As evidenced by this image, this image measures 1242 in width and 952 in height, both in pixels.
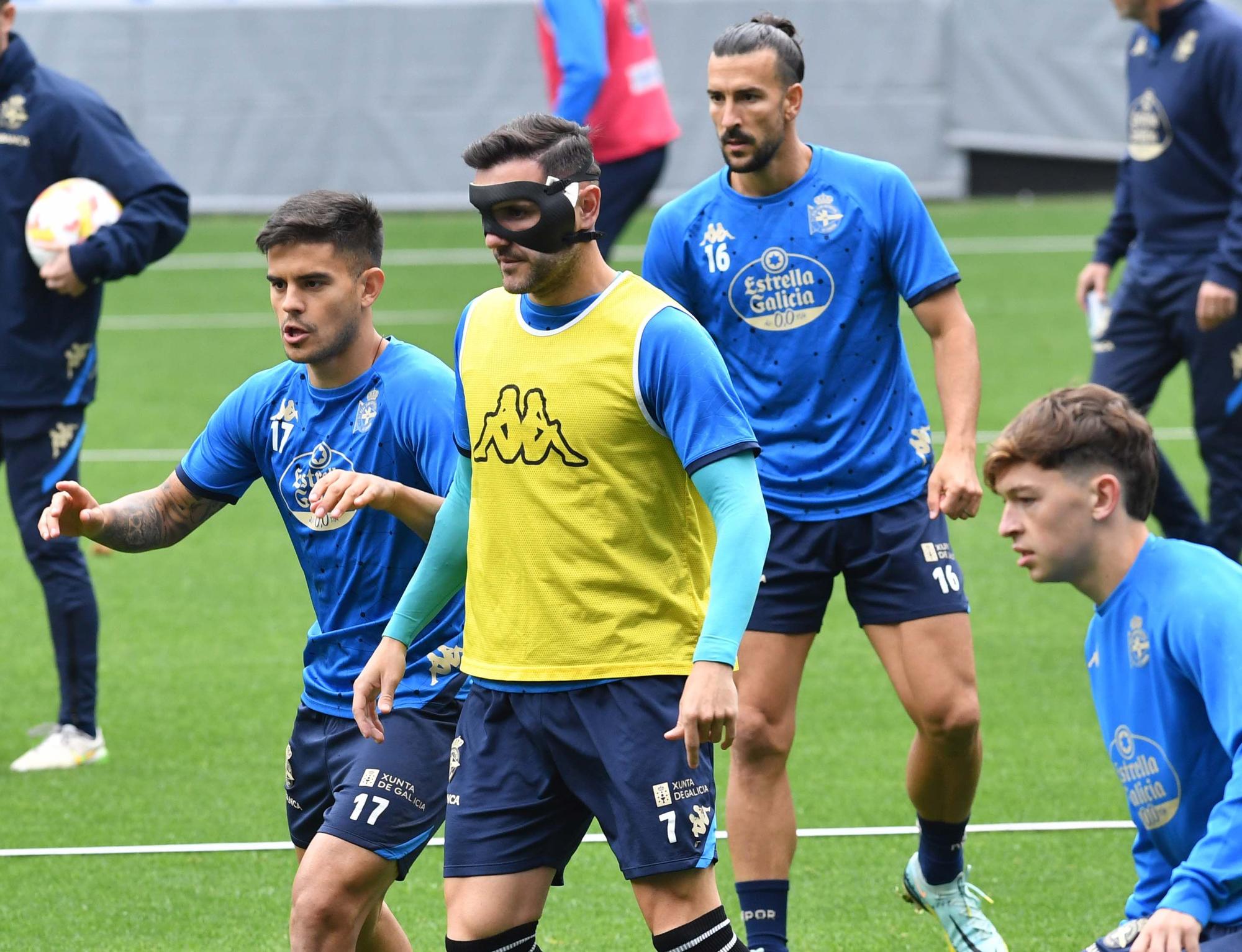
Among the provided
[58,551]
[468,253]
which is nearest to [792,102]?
[58,551]

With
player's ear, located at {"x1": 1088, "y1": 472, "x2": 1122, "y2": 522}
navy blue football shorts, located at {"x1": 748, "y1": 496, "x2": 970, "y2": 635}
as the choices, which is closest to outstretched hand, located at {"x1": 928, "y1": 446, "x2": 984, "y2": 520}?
navy blue football shorts, located at {"x1": 748, "y1": 496, "x2": 970, "y2": 635}

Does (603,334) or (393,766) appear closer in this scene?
(603,334)

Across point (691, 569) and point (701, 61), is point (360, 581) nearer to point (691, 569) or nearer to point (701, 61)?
point (691, 569)

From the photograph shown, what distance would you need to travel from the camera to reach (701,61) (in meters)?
21.1

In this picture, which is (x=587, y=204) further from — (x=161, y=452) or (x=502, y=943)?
(x=161, y=452)

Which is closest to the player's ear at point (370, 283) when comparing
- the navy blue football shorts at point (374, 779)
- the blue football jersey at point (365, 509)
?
the blue football jersey at point (365, 509)

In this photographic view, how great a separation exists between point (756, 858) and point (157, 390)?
1003 centimetres

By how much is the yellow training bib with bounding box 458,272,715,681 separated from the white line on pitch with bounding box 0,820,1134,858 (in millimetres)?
2421

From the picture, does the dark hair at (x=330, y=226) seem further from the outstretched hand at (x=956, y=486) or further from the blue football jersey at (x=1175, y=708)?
the blue football jersey at (x=1175, y=708)

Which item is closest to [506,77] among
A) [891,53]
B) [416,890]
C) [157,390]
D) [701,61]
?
[701,61]

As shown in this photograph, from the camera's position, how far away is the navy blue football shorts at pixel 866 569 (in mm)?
5336

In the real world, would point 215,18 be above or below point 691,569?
below

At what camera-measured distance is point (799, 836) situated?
6.35 m

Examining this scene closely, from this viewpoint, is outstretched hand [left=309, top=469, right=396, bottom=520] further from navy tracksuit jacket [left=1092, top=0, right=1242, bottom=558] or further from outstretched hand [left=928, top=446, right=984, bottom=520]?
navy tracksuit jacket [left=1092, top=0, right=1242, bottom=558]
